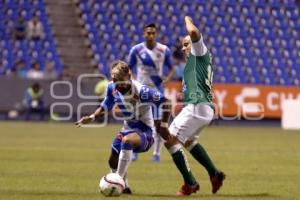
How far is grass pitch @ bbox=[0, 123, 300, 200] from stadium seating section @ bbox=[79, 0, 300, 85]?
30.8 ft

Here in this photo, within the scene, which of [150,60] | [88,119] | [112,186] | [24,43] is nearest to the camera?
[112,186]

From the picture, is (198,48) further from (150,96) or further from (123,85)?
(123,85)

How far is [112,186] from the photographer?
9320 millimetres

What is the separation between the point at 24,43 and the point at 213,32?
797 cm

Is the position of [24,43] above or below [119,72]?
below

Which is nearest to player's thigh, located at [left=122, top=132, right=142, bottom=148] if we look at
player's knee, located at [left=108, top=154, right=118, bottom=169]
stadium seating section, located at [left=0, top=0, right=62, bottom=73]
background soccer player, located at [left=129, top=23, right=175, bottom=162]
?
player's knee, located at [left=108, top=154, right=118, bottom=169]

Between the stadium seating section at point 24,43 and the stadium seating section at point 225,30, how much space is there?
1.64m

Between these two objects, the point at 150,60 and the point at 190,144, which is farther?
the point at 150,60

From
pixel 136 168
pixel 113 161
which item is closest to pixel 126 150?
pixel 113 161

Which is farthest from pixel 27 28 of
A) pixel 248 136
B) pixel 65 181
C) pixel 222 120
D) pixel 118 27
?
pixel 65 181

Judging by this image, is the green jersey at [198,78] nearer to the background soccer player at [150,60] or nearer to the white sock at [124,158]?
the white sock at [124,158]

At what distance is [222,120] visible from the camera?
30.4 metres

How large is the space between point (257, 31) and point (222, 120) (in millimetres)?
5505

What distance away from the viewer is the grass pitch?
1003 cm
